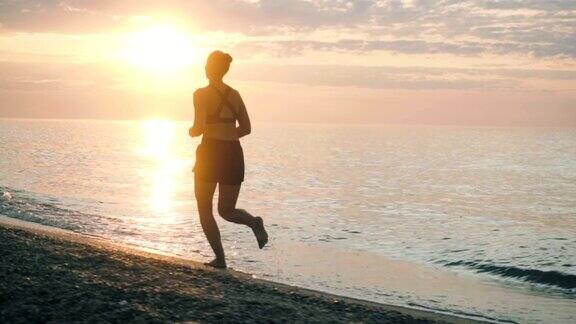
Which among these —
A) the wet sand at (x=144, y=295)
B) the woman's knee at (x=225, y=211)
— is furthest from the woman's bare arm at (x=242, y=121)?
the wet sand at (x=144, y=295)

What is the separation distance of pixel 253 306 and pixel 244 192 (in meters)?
23.2

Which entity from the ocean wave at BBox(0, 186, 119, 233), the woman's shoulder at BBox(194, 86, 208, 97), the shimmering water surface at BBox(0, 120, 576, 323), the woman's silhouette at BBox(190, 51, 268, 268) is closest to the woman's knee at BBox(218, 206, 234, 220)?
the woman's silhouette at BBox(190, 51, 268, 268)

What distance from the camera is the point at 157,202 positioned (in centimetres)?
2308

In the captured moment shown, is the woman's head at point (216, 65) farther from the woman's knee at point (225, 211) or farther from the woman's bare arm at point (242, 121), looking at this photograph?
the woman's knee at point (225, 211)

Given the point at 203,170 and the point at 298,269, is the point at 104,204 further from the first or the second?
the point at 203,170

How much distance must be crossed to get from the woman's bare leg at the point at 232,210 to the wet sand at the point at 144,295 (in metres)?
0.68

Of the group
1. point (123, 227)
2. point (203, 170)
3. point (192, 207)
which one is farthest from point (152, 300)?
point (192, 207)

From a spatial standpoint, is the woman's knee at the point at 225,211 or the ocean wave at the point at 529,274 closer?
the woman's knee at the point at 225,211

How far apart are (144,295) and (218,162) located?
8.05ft

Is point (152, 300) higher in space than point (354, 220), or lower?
higher

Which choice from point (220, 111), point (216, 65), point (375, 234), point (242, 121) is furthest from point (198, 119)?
point (375, 234)

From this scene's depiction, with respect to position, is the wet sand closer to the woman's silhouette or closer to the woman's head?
the woman's silhouette

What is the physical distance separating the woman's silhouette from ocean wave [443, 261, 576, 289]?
6.05m

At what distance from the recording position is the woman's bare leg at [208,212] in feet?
28.6
